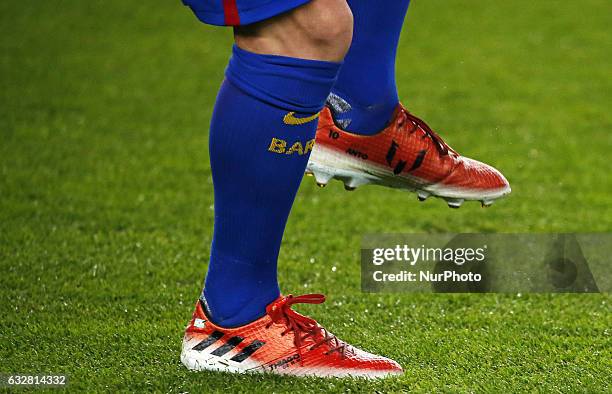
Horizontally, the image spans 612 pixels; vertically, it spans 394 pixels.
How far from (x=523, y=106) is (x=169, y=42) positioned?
2025 mm

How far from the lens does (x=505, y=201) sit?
3.34 metres

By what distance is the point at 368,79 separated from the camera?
216 centimetres

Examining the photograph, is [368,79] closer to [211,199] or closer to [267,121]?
[267,121]

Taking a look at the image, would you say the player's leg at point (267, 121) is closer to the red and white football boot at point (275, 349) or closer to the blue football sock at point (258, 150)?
the blue football sock at point (258, 150)

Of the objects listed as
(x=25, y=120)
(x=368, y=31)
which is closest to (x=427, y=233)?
(x=368, y=31)

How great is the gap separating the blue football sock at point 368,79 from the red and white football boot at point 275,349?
44cm

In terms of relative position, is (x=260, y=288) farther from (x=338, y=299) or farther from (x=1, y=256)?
(x=1, y=256)

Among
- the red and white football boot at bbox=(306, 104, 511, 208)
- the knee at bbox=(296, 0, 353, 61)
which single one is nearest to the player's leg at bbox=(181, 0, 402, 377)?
the knee at bbox=(296, 0, 353, 61)

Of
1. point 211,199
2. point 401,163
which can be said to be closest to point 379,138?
point 401,163

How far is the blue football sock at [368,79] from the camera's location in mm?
2145

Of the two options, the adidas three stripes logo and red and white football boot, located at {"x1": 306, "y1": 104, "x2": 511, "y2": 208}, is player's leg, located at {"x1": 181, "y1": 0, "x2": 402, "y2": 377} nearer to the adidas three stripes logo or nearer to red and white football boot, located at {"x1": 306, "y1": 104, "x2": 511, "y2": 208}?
the adidas three stripes logo

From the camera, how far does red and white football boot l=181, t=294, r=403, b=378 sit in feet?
6.15

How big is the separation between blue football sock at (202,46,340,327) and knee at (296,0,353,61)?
0.09ft

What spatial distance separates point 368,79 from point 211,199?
1258 mm
